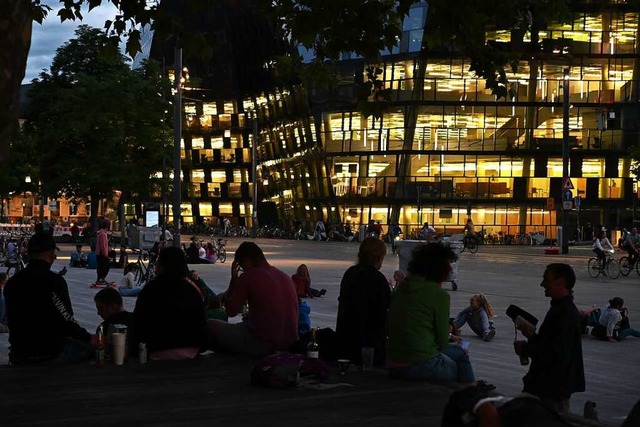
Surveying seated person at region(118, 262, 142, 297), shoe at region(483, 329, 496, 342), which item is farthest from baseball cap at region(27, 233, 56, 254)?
seated person at region(118, 262, 142, 297)

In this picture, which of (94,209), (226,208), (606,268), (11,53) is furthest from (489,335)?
(226,208)

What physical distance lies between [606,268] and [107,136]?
2904 cm

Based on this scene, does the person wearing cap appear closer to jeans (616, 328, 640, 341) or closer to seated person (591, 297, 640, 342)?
seated person (591, 297, 640, 342)

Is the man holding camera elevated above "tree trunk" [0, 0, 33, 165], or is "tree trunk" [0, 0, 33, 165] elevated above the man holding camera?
"tree trunk" [0, 0, 33, 165]

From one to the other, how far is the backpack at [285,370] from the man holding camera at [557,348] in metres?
1.93

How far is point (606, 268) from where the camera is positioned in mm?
36000

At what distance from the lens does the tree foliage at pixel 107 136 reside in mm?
56812

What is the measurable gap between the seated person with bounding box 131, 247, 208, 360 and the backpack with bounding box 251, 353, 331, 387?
1400 millimetres

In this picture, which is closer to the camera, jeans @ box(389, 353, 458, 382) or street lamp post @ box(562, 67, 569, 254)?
jeans @ box(389, 353, 458, 382)

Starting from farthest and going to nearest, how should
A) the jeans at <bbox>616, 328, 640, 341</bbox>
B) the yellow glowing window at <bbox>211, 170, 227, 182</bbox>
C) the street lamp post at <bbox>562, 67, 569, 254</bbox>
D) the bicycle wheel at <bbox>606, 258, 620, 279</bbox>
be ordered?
the yellow glowing window at <bbox>211, 170, 227, 182</bbox>
the street lamp post at <bbox>562, 67, 569, 254</bbox>
the bicycle wheel at <bbox>606, 258, 620, 279</bbox>
the jeans at <bbox>616, 328, 640, 341</bbox>

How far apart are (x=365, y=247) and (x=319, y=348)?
3.55 ft

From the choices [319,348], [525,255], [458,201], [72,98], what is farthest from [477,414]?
[458,201]

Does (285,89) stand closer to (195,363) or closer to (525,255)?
(525,255)

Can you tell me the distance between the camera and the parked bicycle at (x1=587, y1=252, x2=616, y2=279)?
117 ft
